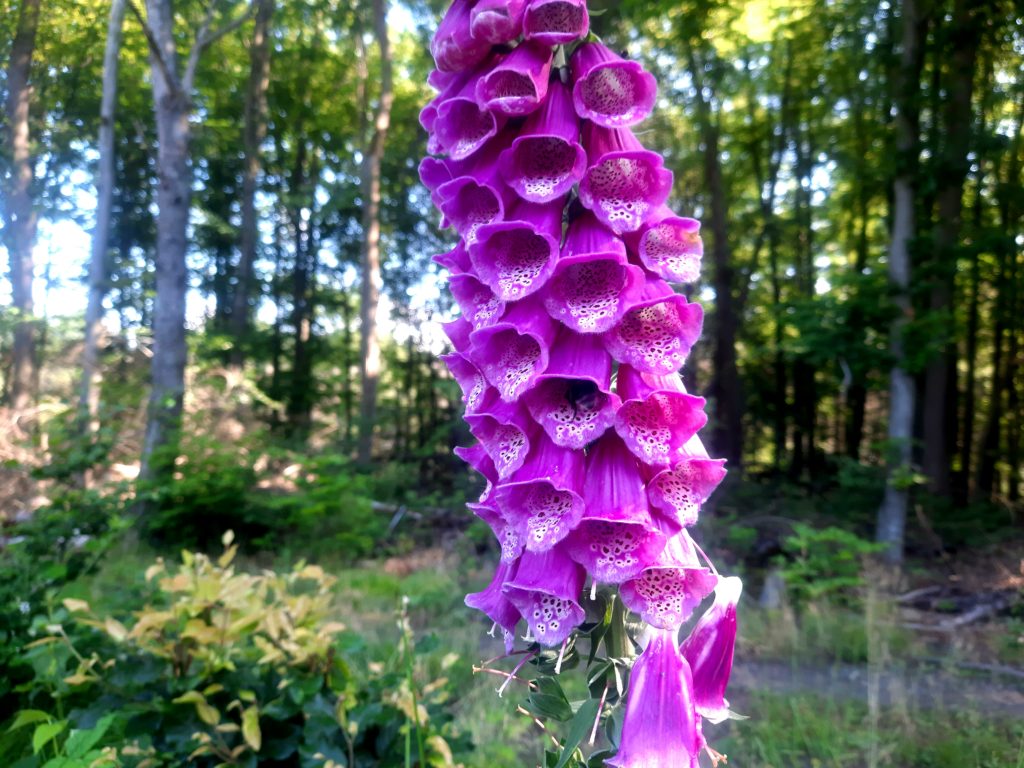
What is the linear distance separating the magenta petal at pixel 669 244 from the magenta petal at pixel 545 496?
0.34 meters

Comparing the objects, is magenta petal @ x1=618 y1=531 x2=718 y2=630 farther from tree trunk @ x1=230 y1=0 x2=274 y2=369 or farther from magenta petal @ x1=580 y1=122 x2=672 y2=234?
tree trunk @ x1=230 y1=0 x2=274 y2=369

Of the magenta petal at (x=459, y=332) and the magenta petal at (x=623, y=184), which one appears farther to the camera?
the magenta petal at (x=459, y=332)

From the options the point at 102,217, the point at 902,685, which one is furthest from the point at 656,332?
the point at 102,217

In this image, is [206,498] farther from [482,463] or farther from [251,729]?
[482,463]

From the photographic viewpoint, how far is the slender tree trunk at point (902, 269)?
10102 millimetres

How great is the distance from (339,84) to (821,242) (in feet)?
49.4

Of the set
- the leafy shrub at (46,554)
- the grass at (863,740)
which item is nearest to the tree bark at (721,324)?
the grass at (863,740)

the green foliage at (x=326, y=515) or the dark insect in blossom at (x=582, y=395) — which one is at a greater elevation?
the dark insect in blossom at (x=582, y=395)

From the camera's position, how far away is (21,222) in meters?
9.60

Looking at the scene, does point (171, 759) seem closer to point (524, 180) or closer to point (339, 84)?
point (524, 180)

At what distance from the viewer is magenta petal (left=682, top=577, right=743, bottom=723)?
1.14 metres

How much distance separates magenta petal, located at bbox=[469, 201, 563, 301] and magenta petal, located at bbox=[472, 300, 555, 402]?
45 millimetres

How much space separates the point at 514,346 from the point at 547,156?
1.07 ft

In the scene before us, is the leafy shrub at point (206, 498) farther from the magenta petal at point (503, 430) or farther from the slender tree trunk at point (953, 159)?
the slender tree trunk at point (953, 159)
